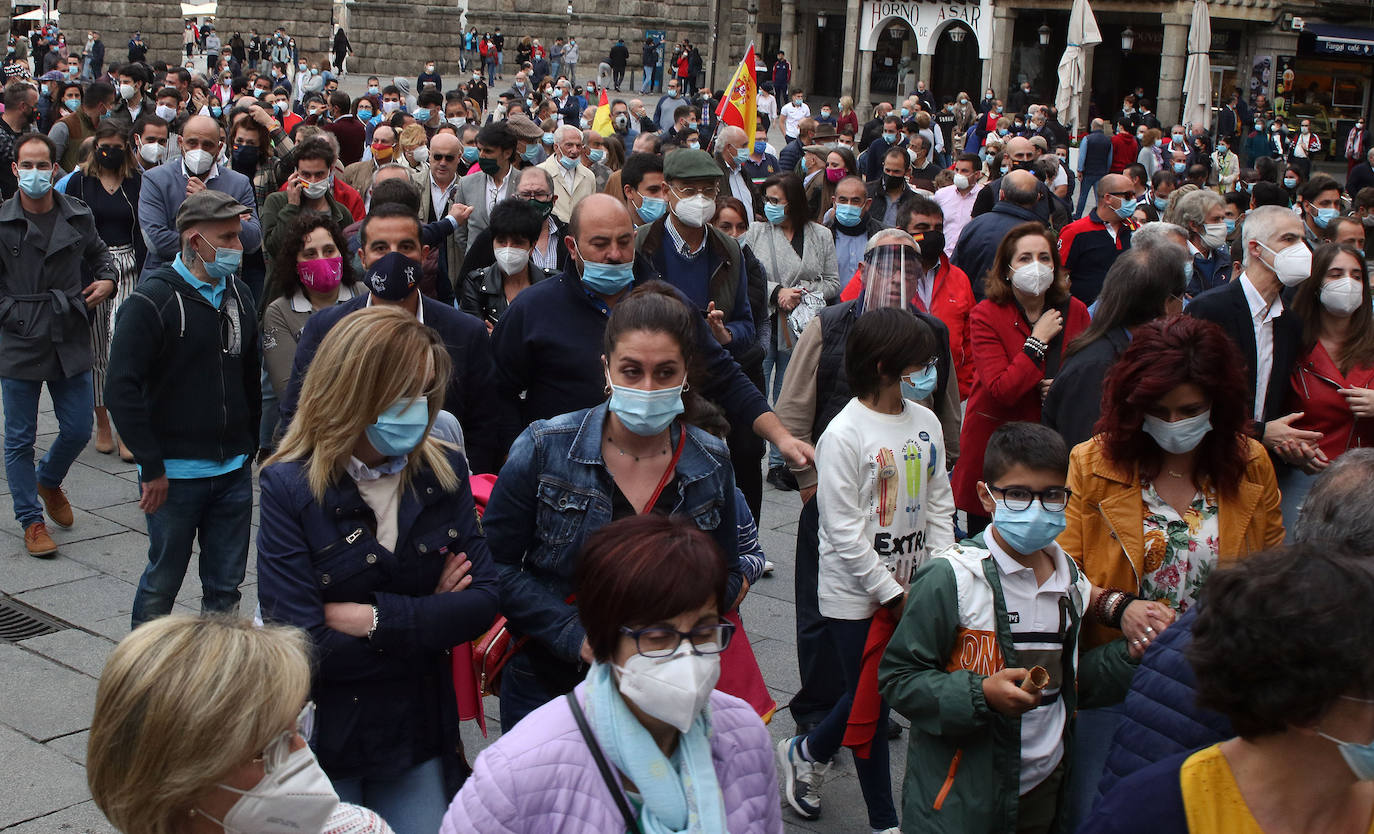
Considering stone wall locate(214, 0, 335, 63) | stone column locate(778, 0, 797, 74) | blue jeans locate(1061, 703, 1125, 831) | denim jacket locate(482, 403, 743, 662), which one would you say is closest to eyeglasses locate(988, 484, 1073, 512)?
blue jeans locate(1061, 703, 1125, 831)

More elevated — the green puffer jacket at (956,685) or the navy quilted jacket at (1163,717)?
the navy quilted jacket at (1163,717)

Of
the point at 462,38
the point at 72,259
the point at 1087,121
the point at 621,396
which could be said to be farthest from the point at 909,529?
the point at 462,38

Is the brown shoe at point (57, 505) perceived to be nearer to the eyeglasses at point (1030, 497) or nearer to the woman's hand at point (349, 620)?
the woman's hand at point (349, 620)

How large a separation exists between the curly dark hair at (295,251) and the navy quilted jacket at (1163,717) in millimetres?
4237

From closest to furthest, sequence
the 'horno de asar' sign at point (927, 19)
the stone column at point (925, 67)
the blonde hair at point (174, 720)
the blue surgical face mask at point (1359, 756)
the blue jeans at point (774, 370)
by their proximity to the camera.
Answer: the blue surgical face mask at point (1359, 756) < the blonde hair at point (174, 720) < the blue jeans at point (774, 370) < the 'horno de asar' sign at point (927, 19) < the stone column at point (925, 67)

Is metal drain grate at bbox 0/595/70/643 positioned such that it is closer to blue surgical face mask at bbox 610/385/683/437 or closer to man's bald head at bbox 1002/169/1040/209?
blue surgical face mask at bbox 610/385/683/437

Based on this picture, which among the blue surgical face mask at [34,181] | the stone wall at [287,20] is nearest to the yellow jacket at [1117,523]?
the blue surgical face mask at [34,181]

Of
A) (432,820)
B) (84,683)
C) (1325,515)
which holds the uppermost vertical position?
(1325,515)

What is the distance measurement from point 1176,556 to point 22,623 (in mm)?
4651

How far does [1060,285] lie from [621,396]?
2.98 meters

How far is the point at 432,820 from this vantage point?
10.7 feet

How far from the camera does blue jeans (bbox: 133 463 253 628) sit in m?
5.06

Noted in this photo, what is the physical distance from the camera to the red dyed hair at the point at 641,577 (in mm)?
2387

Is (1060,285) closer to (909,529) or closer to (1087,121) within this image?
(909,529)
